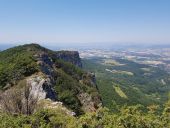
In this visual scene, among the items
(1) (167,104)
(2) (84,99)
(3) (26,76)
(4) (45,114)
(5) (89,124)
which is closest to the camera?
(5) (89,124)

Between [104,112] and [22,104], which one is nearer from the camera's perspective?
[104,112]

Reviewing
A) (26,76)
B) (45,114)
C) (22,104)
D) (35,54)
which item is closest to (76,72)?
(35,54)

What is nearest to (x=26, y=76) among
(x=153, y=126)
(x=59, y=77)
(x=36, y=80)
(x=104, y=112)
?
(x=36, y=80)

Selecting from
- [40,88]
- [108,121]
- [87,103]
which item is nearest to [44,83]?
[40,88]

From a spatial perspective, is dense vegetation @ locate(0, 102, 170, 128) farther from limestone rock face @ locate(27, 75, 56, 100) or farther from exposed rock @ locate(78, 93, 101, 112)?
exposed rock @ locate(78, 93, 101, 112)

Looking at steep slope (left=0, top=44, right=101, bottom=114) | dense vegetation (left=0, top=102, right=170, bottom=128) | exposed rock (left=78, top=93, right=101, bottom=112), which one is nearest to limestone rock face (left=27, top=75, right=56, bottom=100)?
steep slope (left=0, top=44, right=101, bottom=114)

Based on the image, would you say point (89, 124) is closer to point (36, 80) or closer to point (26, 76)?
point (36, 80)

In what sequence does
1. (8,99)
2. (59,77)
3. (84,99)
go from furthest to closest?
(59,77) < (84,99) < (8,99)

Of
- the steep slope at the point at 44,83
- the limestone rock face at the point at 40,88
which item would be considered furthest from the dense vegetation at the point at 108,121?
the steep slope at the point at 44,83

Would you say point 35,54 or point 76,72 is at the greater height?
point 35,54

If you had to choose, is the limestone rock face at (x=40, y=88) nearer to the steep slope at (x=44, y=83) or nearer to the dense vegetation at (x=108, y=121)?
the steep slope at (x=44, y=83)
